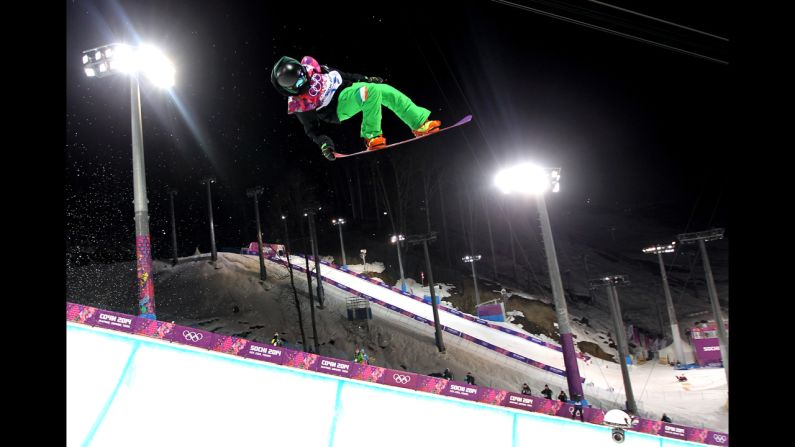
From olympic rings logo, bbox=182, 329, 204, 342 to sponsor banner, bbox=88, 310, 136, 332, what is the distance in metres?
0.74

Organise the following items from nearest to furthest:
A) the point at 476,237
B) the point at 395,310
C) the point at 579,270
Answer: the point at 395,310, the point at 579,270, the point at 476,237

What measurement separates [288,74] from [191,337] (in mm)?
4737

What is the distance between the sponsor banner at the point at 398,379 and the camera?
7.46 meters

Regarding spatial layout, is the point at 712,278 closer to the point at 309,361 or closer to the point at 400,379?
the point at 400,379

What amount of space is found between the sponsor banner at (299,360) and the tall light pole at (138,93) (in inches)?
96.2

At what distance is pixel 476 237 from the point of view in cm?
5150

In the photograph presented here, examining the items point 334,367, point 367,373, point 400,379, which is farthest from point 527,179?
point 334,367

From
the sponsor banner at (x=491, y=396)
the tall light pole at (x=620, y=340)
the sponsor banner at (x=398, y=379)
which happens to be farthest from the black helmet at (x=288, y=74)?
the tall light pole at (x=620, y=340)

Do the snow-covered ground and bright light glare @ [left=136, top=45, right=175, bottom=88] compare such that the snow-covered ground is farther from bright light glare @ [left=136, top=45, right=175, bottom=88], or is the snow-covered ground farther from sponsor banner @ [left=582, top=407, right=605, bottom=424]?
bright light glare @ [left=136, top=45, right=175, bottom=88]

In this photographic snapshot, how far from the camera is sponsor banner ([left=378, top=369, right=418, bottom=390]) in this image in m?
7.46

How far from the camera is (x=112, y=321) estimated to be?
6.23m
